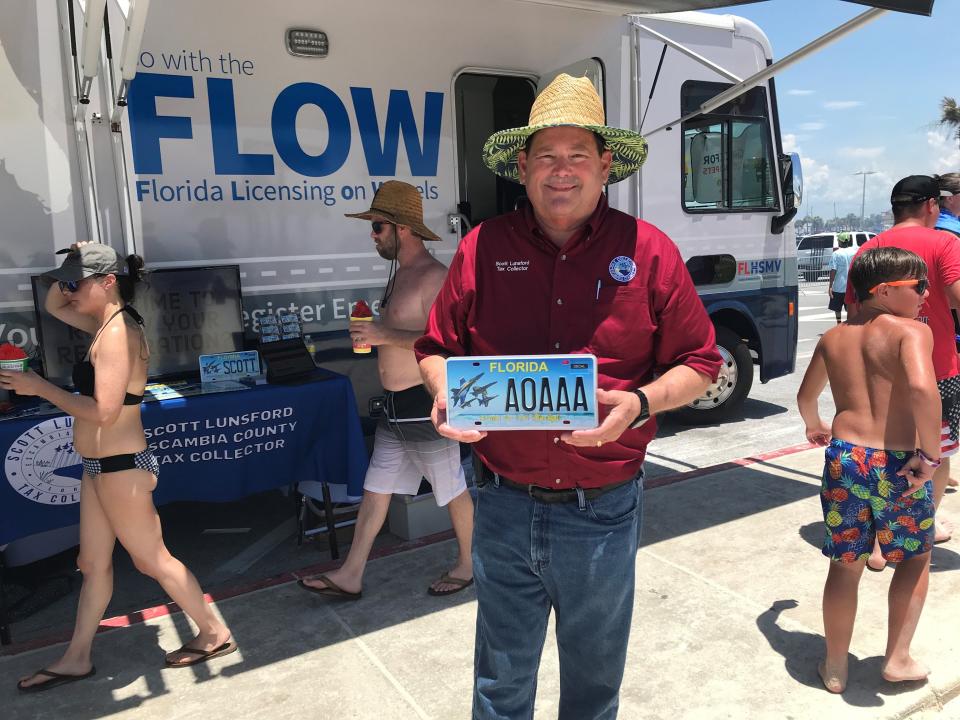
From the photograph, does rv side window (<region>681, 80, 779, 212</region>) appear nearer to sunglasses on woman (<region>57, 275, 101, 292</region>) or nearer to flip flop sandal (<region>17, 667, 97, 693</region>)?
sunglasses on woman (<region>57, 275, 101, 292</region>)

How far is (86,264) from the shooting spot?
2.71m

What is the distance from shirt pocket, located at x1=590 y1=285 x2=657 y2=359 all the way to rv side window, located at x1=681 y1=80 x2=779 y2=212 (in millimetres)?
4453

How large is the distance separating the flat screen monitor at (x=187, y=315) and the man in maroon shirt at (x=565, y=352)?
2431mm

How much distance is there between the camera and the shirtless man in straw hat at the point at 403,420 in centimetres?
342

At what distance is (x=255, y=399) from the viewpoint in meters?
3.70

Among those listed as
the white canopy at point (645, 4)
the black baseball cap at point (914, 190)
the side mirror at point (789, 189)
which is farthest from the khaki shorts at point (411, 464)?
the side mirror at point (789, 189)

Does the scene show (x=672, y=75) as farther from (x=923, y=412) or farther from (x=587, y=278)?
(x=587, y=278)

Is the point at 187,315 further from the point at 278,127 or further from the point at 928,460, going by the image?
the point at 928,460

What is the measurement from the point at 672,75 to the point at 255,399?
12.8 ft

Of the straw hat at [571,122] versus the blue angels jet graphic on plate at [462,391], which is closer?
the blue angels jet graphic on plate at [462,391]

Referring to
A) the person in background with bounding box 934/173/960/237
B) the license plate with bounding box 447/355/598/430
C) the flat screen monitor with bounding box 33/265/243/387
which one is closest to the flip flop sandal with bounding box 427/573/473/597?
the flat screen monitor with bounding box 33/265/243/387

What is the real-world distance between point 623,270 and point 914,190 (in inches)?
100

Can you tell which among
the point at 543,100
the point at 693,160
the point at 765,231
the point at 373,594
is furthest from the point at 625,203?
the point at 543,100

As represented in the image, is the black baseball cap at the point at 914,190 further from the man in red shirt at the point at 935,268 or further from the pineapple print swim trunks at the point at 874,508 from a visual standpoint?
the pineapple print swim trunks at the point at 874,508
